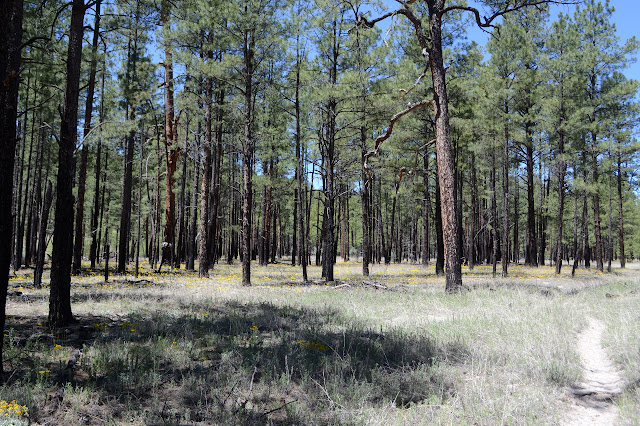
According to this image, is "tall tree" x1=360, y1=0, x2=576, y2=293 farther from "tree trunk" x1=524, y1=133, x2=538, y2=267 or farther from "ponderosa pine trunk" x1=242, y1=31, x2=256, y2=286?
"tree trunk" x1=524, y1=133, x2=538, y2=267

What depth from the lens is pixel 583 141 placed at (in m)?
25.8

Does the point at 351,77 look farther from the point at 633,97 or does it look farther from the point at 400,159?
the point at 633,97

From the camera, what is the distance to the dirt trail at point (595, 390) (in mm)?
3590

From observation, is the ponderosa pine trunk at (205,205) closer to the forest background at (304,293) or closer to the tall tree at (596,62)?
the forest background at (304,293)

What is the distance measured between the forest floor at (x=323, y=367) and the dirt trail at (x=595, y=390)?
0.02 metres

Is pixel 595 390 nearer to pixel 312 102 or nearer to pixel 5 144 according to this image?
pixel 5 144

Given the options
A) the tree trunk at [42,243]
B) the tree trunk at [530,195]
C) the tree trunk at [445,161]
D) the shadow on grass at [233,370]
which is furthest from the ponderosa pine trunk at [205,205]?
the tree trunk at [530,195]

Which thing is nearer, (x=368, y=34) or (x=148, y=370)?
(x=148, y=370)

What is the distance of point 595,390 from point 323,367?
3.17 metres

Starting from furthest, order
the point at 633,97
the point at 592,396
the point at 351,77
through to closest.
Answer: the point at 633,97, the point at 351,77, the point at 592,396

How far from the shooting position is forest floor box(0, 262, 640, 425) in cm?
355

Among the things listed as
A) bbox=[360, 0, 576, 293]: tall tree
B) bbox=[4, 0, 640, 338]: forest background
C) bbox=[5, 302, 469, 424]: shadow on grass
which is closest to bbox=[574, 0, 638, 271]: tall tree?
bbox=[4, 0, 640, 338]: forest background

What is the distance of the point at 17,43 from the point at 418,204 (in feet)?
121

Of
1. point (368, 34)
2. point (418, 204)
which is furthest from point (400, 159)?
point (418, 204)
